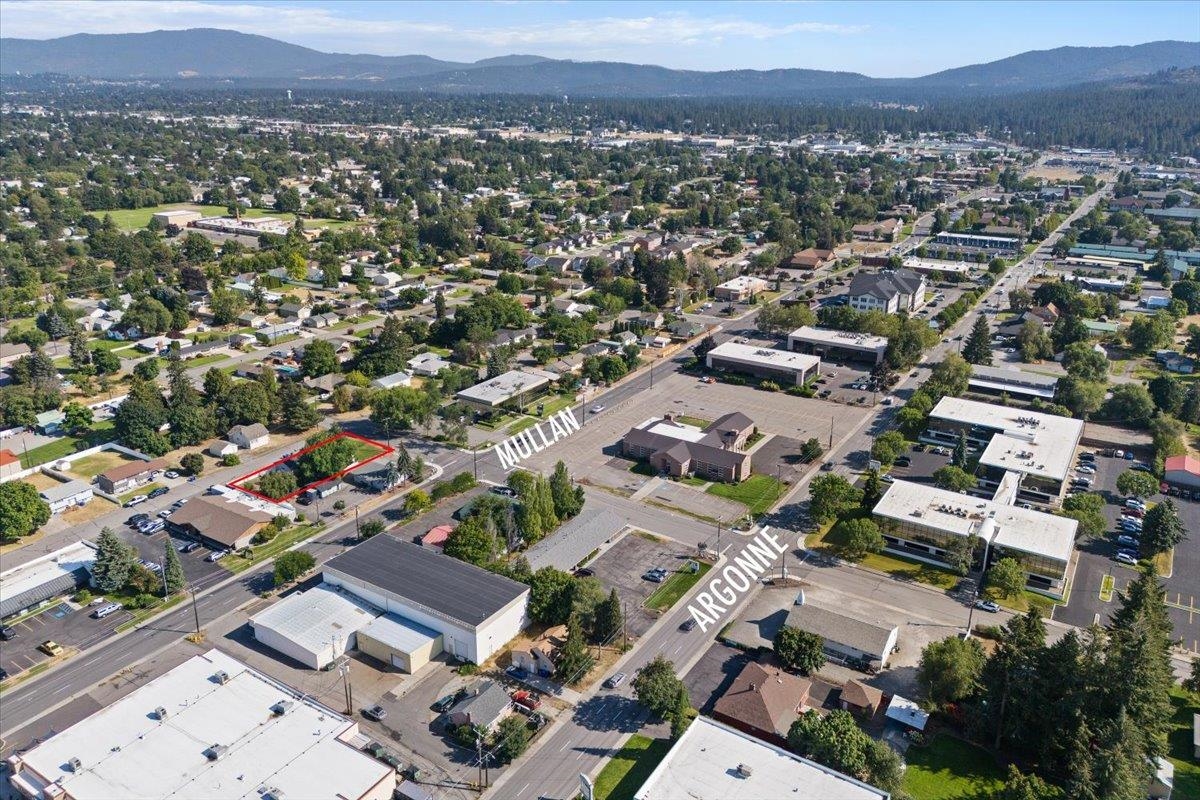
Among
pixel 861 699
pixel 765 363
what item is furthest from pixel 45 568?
pixel 765 363

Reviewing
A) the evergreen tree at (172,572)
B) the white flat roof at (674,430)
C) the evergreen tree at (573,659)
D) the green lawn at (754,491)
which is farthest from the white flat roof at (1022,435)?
the evergreen tree at (172,572)

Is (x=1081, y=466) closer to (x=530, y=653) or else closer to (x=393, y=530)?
(x=530, y=653)

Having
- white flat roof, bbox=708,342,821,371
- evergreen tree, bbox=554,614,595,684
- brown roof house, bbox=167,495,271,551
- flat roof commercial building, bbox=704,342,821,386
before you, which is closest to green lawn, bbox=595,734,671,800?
evergreen tree, bbox=554,614,595,684

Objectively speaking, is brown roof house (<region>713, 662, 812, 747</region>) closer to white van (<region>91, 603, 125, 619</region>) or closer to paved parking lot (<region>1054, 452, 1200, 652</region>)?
paved parking lot (<region>1054, 452, 1200, 652</region>)

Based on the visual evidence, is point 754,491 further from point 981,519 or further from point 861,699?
point 861,699

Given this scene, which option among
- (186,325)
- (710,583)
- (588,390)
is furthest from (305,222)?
(710,583)

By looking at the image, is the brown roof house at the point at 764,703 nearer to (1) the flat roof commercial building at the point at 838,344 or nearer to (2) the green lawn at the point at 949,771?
(2) the green lawn at the point at 949,771
